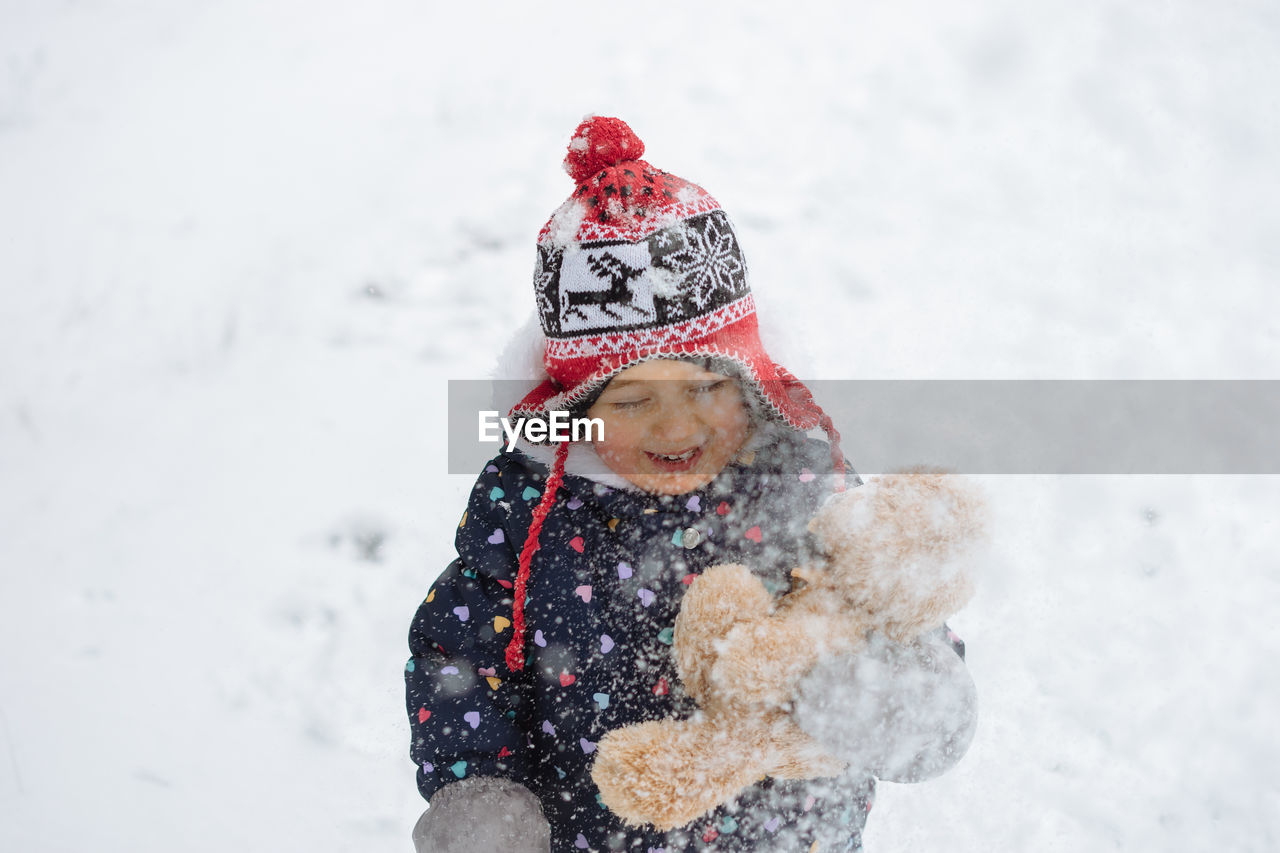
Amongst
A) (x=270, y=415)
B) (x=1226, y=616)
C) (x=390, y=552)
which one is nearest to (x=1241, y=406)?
(x=1226, y=616)

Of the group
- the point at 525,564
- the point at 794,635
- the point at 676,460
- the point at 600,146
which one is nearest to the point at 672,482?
the point at 676,460

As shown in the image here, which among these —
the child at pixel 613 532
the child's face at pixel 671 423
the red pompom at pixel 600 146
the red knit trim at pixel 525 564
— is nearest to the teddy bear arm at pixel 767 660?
the child at pixel 613 532

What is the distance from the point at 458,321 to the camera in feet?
7.53

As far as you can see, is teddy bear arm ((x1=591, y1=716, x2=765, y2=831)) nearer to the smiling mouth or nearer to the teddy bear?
the teddy bear

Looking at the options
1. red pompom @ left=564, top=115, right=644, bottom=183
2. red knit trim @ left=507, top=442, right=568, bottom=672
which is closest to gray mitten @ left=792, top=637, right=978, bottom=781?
red knit trim @ left=507, top=442, right=568, bottom=672

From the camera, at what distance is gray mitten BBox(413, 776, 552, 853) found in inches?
44.7

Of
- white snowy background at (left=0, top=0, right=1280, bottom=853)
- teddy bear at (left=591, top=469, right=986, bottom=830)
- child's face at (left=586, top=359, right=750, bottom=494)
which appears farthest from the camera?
white snowy background at (left=0, top=0, right=1280, bottom=853)

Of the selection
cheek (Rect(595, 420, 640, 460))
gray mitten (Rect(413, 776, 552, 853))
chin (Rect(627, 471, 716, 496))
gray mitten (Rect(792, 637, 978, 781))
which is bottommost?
gray mitten (Rect(413, 776, 552, 853))

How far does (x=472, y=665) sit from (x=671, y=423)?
47cm

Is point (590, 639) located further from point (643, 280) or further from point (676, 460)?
point (643, 280)

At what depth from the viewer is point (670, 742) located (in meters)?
0.94

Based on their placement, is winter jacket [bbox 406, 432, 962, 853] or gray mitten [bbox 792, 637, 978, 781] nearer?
gray mitten [bbox 792, 637, 978, 781]

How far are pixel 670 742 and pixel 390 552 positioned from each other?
1220mm

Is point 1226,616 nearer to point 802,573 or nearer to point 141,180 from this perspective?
point 802,573
